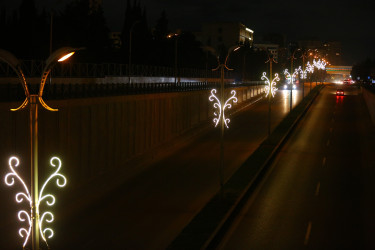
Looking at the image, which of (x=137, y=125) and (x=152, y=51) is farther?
(x=152, y=51)

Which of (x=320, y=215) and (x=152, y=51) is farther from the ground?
(x=152, y=51)

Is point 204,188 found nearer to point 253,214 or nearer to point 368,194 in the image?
point 253,214

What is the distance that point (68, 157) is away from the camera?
19031 mm

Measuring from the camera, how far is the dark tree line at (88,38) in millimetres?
55625

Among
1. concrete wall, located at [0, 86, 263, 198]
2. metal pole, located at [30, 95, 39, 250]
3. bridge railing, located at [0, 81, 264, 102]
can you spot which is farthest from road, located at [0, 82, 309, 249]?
metal pole, located at [30, 95, 39, 250]

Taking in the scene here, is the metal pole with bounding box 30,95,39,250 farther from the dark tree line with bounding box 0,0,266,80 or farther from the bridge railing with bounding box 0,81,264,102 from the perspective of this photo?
the dark tree line with bounding box 0,0,266,80

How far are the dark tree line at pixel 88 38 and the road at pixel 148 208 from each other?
1391 cm

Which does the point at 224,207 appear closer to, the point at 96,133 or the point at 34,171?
the point at 96,133

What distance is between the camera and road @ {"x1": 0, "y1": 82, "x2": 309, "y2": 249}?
15297 millimetres

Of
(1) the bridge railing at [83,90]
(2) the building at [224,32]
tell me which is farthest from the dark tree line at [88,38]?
(2) the building at [224,32]

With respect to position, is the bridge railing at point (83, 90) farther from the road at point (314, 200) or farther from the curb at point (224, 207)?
the road at point (314, 200)

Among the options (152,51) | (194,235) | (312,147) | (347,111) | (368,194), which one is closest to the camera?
(194,235)

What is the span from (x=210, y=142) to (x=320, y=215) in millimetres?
17420

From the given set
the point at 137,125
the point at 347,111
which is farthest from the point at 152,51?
the point at 137,125
